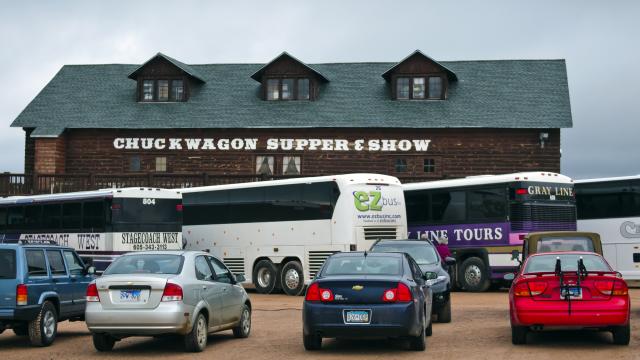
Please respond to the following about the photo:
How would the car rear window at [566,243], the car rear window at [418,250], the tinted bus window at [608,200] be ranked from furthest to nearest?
the tinted bus window at [608,200] < the car rear window at [418,250] < the car rear window at [566,243]

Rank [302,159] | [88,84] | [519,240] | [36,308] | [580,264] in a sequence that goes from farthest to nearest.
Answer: [88,84], [302,159], [519,240], [36,308], [580,264]

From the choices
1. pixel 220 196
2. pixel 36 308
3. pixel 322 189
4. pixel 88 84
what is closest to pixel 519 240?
pixel 322 189

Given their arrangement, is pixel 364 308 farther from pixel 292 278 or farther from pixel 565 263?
pixel 292 278

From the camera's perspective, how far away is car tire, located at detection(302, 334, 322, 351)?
14.0 metres

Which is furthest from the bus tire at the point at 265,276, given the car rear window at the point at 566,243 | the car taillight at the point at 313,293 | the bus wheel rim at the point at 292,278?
the car taillight at the point at 313,293

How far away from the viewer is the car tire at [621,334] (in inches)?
562

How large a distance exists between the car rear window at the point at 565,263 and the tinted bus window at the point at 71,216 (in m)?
17.7

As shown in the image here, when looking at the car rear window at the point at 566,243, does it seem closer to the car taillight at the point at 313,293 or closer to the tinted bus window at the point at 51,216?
the car taillight at the point at 313,293

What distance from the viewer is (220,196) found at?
102 ft

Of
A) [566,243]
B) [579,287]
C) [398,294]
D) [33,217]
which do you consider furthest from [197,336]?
[33,217]

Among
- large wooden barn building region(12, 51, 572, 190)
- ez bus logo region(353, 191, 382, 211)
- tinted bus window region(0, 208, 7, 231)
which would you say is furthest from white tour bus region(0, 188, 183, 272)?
large wooden barn building region(12, 51, 572, 190)

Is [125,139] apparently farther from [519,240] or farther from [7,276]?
[7,276]

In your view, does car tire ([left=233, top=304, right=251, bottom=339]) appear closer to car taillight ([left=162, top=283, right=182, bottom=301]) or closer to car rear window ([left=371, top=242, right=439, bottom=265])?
car taillight ([left=162, top=283, right=182, bottom=301])

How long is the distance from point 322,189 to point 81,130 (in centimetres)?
2104
